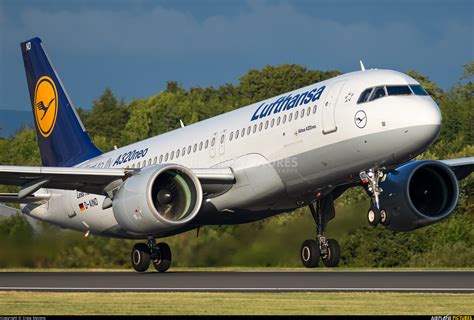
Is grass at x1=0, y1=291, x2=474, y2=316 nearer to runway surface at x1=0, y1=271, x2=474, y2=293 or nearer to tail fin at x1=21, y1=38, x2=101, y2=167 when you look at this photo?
runway surface at x1=0, y1=271, x2=474, y2=293

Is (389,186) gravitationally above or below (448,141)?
below

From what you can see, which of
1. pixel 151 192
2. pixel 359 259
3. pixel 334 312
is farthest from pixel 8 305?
pixel 359 259

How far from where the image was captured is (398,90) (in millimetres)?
27719

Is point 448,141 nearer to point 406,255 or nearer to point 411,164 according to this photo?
point 406,255

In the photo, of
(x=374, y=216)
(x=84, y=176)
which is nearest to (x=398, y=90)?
(x=374, y=216)

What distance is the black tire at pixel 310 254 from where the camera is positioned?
3247 cm

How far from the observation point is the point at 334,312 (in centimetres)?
1806

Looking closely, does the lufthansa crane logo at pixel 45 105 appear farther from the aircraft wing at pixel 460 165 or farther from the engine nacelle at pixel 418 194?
the aircraft wing at pixel 460 165

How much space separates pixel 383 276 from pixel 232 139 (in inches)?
236

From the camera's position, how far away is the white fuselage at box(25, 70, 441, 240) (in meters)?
27.4

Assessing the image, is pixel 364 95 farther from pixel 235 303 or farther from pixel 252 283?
pixel 235 303

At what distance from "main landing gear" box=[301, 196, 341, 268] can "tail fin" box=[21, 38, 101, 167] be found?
924 cm

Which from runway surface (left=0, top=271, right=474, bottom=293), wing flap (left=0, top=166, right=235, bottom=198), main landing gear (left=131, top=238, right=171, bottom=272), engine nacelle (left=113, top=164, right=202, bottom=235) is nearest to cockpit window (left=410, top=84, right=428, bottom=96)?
runway surface (left=0, top=271, right=474, bottom=293)

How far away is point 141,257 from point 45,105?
27.0 feet
